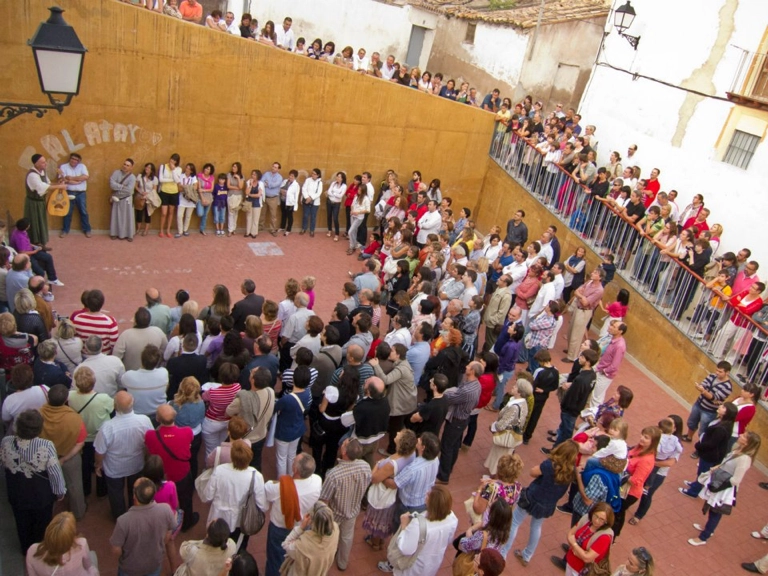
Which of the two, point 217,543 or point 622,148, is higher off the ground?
point 622,148

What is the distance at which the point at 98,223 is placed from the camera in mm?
12547

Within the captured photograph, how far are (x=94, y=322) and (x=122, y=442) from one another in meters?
1.97

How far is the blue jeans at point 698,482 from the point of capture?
26.3 feet

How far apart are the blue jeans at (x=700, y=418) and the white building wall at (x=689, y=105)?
12.0 ft

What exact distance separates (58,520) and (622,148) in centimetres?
1409

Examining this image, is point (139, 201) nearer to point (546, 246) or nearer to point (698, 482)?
point (546, 246)

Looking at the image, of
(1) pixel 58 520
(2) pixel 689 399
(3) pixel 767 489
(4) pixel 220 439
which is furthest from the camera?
(2) pixel 689 399

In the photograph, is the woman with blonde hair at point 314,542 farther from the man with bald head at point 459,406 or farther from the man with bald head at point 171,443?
the man with bald head at point 459,406

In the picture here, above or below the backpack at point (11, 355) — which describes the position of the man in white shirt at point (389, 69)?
above

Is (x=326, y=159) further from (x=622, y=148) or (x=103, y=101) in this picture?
(x=622, y=148)

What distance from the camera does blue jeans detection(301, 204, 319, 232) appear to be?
14391 millimetres

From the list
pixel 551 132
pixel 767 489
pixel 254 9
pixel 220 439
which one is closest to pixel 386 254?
pixel 551 132

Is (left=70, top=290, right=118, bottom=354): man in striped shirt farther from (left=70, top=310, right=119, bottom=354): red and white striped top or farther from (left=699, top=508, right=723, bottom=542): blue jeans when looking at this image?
(left=699, top=508, right=723, bottom=542): blue jeans

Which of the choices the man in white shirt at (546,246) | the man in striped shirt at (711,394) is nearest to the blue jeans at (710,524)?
the man in striped shirt at (711,394)
